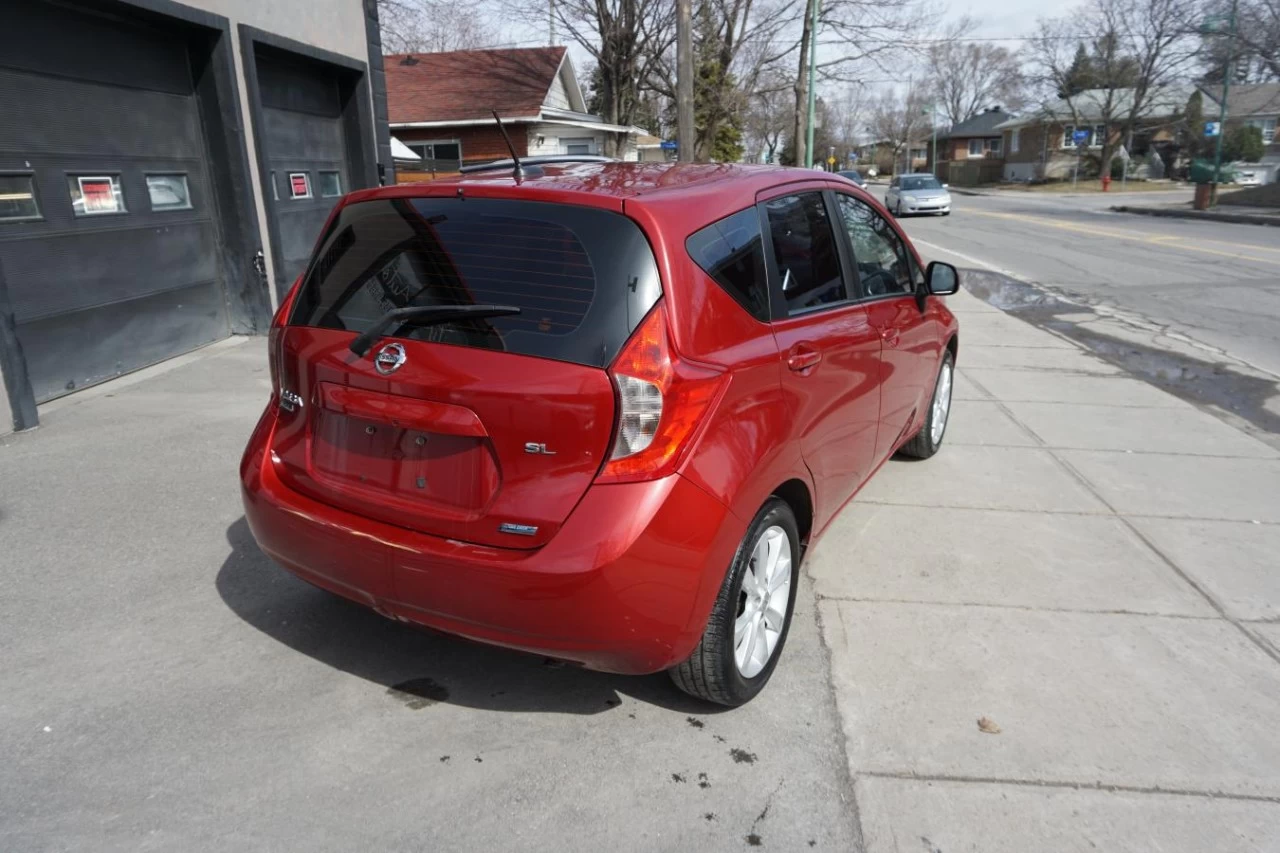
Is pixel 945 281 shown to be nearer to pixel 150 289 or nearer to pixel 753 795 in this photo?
pixel 753 795

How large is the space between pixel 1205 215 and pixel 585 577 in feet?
115

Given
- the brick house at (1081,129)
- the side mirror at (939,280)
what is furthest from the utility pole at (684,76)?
the brick house at (1081,129)

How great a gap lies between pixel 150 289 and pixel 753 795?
275 inches

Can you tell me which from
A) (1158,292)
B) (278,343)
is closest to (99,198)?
(278,343)

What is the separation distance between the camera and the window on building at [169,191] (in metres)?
7.60

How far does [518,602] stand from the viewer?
251 centimetres

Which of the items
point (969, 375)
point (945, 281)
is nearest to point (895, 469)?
point (945, 281)

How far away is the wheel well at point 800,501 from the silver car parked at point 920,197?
32508 mm

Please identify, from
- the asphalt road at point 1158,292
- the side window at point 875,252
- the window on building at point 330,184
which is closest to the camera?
the side window at point 875,252

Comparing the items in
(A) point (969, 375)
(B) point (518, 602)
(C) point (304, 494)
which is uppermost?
(C) point (304, 494)

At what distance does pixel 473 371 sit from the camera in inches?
101

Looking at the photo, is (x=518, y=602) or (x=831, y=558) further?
(x=831, y=558)

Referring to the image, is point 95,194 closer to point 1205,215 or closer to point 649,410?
point 649,410

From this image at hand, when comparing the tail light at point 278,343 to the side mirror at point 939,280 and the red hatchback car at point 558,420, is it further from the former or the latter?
the side mirror at point 939,280
